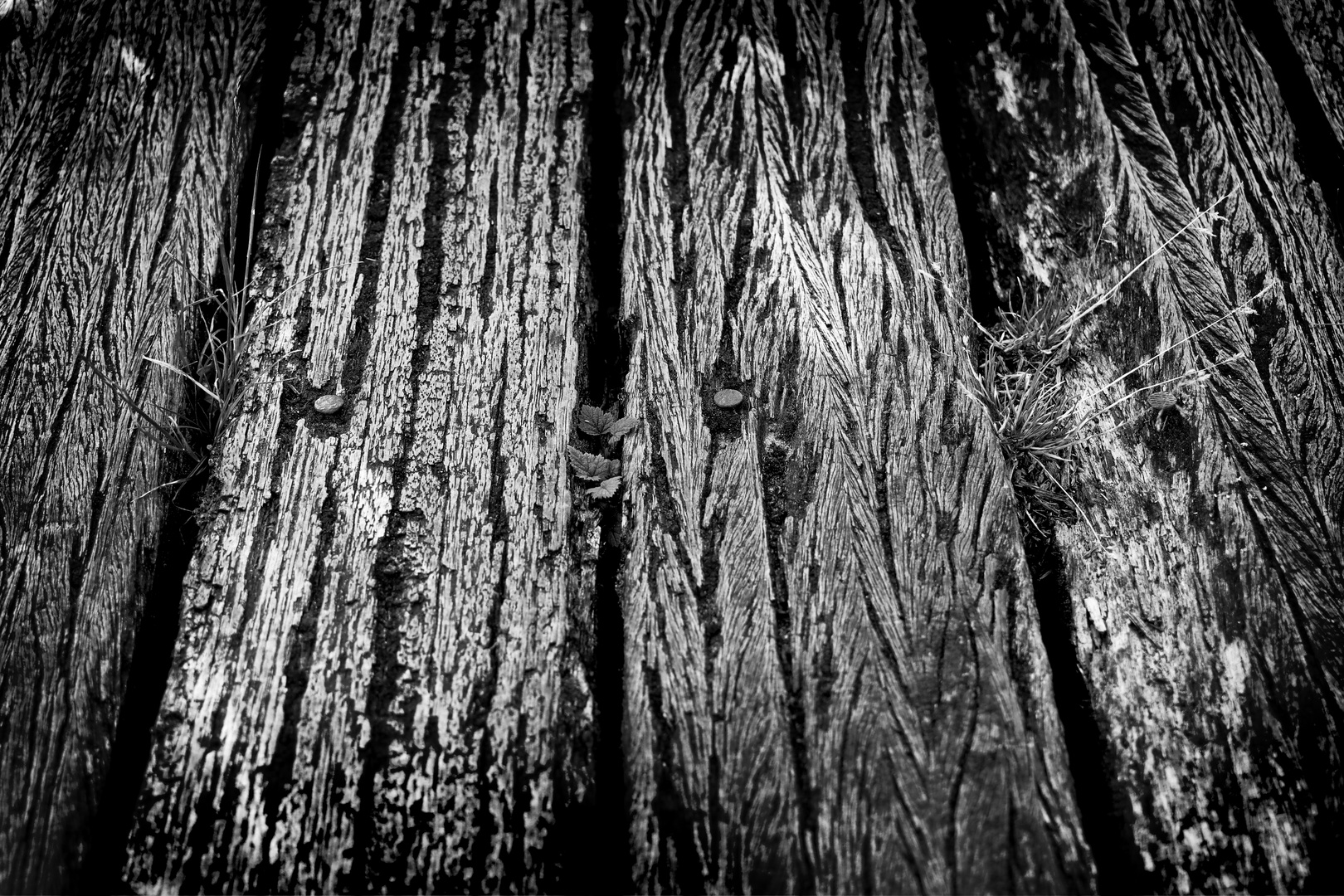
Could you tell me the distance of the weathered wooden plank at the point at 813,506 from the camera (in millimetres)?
1181

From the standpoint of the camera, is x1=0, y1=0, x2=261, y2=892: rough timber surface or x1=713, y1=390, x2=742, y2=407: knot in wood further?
x1=713, y1=390, x2=742, y2=407: knot in wood

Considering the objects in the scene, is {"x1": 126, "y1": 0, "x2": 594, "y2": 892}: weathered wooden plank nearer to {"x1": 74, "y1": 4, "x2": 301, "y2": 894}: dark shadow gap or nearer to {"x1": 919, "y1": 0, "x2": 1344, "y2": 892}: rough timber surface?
{"x1": 74, "y1": 4, "x2": 301, "y2": 894}: dark shadow gap

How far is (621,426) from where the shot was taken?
1457 millimetres

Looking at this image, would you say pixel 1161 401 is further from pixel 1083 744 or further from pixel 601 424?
pixel 601 424

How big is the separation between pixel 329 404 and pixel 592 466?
0.48 metres

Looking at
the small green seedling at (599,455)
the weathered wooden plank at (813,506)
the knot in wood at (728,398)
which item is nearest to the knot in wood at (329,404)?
the small green seedling at (599,455)

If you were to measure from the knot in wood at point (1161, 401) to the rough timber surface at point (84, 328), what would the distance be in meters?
1.76

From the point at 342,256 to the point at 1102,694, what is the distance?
60.6 inches

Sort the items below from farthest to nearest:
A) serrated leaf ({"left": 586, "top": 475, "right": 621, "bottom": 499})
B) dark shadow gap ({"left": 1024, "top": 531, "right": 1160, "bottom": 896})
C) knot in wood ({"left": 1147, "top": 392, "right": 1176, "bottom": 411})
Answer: knot in wood ({"left": 1147, "top": 392, "right": 1176, "bottom": 411}) → serrated leaf ({"left": 586, "top": 475, "right": 621, "bottom": 499}) → dark shadow gap ({"left": 1024, "top": 531, "right": 1160, "bottom": 896})

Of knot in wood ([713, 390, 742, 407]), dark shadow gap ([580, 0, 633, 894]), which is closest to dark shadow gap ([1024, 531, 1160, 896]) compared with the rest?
knot in wood ([713, 390, 742, 407])

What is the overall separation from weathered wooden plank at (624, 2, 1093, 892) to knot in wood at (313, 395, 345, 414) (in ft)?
→ 1.70

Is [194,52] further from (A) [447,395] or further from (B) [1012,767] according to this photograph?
(B) [1012,767]

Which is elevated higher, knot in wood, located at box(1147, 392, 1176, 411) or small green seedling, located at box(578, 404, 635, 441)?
knot in wood, located at box(1147, 392, 1176, 411)

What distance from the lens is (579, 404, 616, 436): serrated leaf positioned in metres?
1.46
